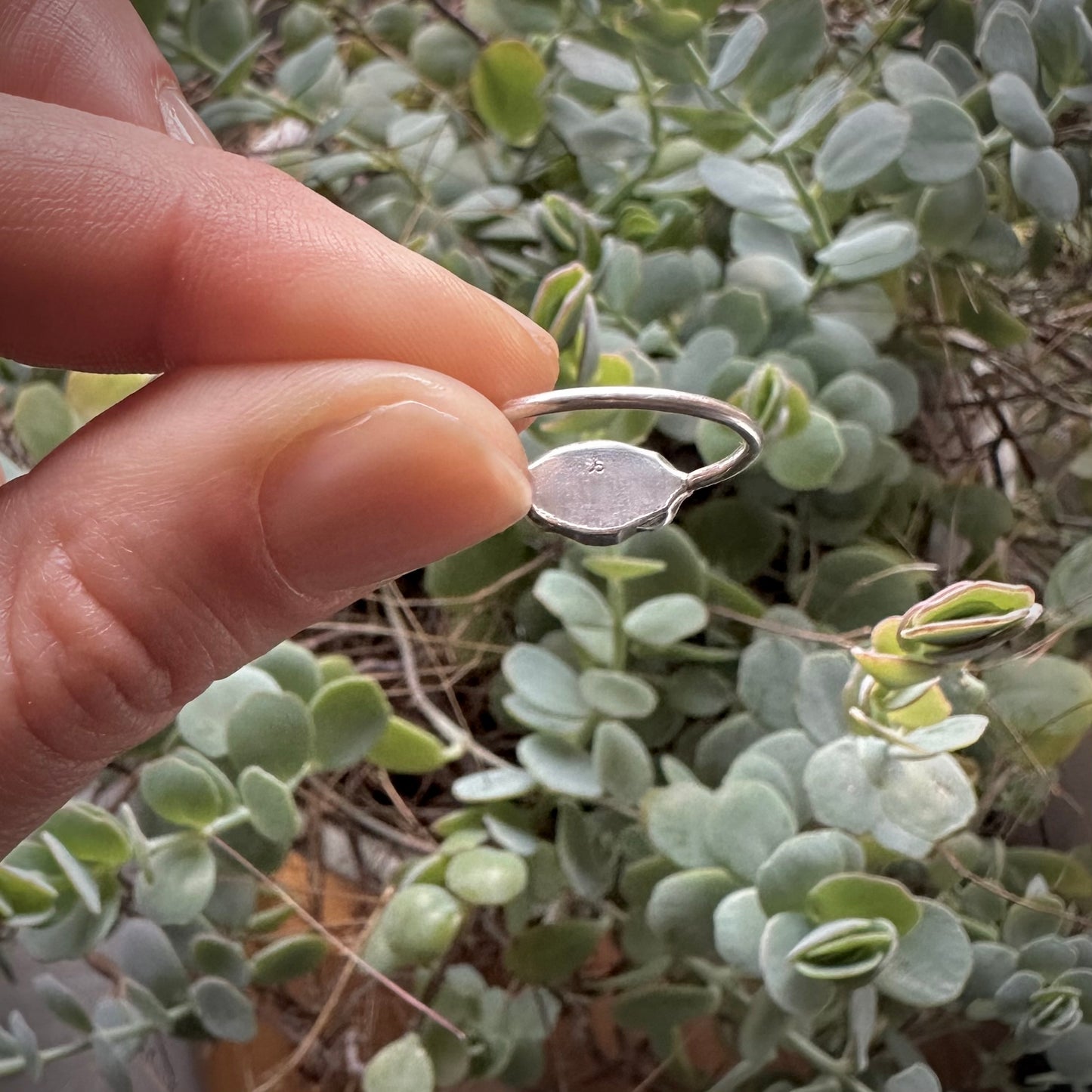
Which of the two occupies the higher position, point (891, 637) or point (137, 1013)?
point (891, 637)

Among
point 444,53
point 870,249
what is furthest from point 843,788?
point 444,53

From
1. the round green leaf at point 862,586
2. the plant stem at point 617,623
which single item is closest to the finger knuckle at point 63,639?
the plant stem at point 617,623

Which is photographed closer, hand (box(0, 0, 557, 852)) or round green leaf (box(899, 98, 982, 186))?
hand (box(0, 0, 557, 852))

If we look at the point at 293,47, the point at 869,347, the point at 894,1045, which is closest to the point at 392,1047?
the point at 894,1045

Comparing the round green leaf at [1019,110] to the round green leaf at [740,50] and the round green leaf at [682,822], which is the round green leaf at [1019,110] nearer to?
the round green leaf at [740,50]

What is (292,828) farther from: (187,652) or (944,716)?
(944,716)

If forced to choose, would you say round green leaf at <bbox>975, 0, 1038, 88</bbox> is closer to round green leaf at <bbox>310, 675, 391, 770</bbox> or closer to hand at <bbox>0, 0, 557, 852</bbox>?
hand at <bbox>0, 0, 557, 852</bbox>

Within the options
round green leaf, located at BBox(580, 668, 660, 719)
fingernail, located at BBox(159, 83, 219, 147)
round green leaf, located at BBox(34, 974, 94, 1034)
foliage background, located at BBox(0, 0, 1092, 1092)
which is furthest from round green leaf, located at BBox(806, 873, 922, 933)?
fingernail, located at BBox(159, 83, 219, 147)

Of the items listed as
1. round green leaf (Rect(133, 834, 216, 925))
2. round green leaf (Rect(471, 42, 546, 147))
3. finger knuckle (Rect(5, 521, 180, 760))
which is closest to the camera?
finger knuckle (Rect(5, 521, 180, 760))
